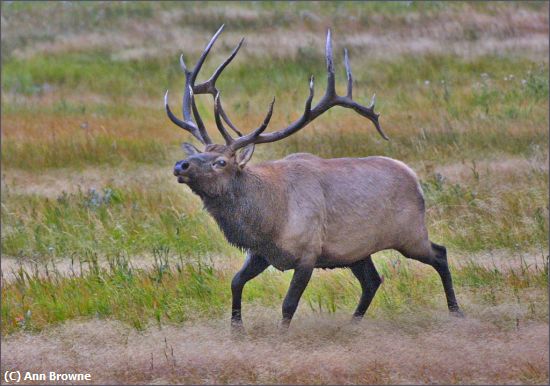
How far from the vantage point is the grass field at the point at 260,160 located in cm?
679

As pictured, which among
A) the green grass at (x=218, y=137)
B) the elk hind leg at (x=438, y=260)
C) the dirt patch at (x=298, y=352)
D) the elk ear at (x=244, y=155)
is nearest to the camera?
the dirt patch at (x=298, y=352)

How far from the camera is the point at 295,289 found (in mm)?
6930

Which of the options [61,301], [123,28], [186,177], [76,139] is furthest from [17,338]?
[123,28]

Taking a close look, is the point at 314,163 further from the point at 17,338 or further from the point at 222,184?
the point at 17,338

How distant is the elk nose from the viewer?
641 centimetres

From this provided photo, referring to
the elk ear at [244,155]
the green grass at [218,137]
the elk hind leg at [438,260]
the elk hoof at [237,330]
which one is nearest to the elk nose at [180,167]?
the elk ear at [244,155]

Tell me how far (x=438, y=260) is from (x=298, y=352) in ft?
5.22

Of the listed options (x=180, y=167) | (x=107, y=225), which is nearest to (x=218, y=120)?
(x=180, y=167)

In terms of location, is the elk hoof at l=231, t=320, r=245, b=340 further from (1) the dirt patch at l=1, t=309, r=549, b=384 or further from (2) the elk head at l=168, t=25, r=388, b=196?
(2) the elk head at l=168, t=25, r=388, b=196

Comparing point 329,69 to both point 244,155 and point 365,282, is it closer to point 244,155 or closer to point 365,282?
point 244,155

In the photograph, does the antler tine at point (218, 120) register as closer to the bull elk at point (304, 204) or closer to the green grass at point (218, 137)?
the bull elk at point (304, 204)

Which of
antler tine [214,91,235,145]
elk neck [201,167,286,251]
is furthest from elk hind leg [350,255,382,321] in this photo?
antler tine [214,91,235,145]

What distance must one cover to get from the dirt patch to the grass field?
0.06 feet

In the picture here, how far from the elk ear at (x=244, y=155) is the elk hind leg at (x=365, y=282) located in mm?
1328
